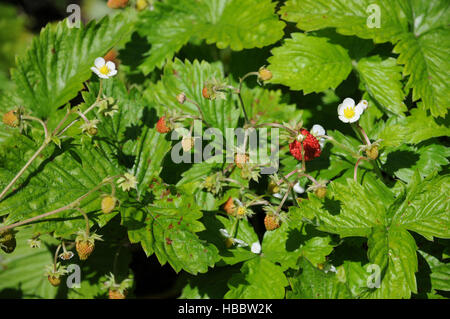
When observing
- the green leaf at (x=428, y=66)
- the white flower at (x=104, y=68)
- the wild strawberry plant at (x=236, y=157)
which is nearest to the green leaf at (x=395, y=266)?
the wild strawberry plant at (x=236, y=157)

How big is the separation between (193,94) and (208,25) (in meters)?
0.53

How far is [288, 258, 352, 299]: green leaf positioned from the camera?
1.85 m

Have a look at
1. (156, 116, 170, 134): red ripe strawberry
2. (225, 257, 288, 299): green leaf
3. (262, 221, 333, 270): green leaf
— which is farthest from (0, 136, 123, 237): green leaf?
(262, 221, 333, 270): green leaf

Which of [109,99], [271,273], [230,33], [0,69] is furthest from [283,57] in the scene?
[0,69]

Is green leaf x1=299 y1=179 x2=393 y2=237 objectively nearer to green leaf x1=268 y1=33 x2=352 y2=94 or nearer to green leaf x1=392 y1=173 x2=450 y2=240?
green leaf x1=392 y1=173 x2=450 y2=240

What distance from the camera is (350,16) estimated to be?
227 cm

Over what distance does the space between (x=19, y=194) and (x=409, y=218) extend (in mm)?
1694

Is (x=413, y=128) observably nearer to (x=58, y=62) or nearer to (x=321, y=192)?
(x=321, y=192)

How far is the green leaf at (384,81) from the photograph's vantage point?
219 cm

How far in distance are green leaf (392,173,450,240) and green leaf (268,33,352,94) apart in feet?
2.28

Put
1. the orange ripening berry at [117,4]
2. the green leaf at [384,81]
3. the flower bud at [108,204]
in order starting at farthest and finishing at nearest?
the orange ripening berry at [117,4], the green leaf at [384,81], the flower bud at [108,204]

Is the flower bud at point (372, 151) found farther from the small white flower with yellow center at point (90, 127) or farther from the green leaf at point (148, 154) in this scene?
the small white flower with yellow center at point (90, 127)

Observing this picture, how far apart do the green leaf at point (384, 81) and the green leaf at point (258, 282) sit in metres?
1.00

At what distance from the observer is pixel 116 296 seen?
77.7 inches
